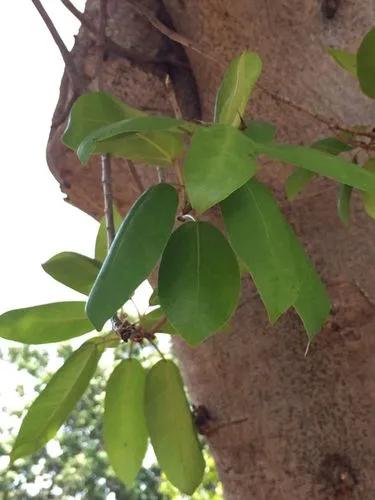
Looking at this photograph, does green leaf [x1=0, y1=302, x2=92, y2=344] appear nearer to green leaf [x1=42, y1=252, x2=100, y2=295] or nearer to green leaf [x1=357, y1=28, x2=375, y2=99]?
green leaf [x1=42, y1=252, x2=100, y2=295]

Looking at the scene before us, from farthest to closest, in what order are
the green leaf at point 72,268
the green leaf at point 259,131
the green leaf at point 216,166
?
the green leaf at point 72,268 < the green leaf at point 259,131 < the green leaf at point 216,166

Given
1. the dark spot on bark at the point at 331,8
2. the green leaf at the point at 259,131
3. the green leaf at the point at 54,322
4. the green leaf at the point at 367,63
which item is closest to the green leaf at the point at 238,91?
the green leaf at the point at 259,131

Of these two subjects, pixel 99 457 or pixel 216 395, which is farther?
pixel 99 457

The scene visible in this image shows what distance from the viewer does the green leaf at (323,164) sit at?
14.6 inches

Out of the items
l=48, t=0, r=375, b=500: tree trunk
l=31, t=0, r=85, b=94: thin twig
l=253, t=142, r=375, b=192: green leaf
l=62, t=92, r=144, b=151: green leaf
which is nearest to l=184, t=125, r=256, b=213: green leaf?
l=253, t=142, r=375, b=192: green leaf

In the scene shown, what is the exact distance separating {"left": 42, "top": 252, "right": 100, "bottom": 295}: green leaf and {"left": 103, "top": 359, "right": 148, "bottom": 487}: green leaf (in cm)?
9

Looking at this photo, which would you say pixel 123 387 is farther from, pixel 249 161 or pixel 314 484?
pixel 249 161

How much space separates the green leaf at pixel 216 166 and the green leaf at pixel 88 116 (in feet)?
0.39

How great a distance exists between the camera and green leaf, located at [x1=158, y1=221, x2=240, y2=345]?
1.29 ft

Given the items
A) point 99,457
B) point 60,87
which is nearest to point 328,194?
point 60,87

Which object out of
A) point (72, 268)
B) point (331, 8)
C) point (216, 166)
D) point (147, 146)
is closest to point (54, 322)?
point (72, 268)

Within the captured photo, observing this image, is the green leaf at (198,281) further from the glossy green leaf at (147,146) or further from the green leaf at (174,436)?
the green leaf at (174,436)

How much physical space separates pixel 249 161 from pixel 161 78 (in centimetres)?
53

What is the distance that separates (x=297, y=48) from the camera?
81cm
